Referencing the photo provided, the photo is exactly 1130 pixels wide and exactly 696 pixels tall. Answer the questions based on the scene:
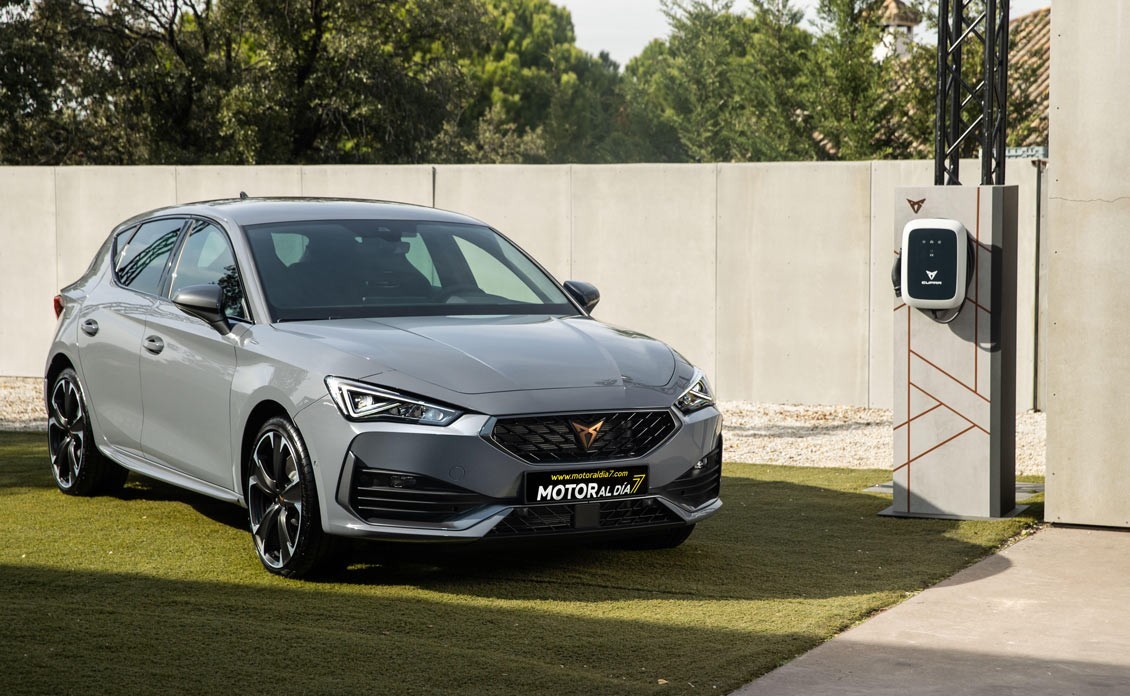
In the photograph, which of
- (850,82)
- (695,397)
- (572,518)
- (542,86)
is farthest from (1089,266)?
(542,86)

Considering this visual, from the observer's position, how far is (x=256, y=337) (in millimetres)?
6434

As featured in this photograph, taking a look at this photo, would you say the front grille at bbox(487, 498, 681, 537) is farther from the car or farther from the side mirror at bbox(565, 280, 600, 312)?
the side mirror at bbox(565, 280, 600, 312)

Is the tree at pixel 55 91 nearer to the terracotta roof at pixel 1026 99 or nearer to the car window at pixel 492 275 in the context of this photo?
the terracotta roof at pixel 1026 99

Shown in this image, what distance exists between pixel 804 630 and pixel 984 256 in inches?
124

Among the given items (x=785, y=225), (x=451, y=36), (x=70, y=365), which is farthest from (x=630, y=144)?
(x=70, y=365)

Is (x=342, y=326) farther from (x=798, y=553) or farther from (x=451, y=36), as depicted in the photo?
(x=451, y=36)

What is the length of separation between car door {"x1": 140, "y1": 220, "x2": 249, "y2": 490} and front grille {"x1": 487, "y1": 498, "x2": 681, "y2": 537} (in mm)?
1545

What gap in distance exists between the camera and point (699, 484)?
20.7ft

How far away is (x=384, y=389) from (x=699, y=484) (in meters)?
1.48

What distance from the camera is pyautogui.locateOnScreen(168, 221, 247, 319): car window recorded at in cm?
681

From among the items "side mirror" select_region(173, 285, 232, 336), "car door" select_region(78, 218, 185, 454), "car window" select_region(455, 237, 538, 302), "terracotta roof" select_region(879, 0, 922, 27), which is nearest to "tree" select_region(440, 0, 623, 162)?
"terracotta roof" select_region(879, 0, 922, 27)

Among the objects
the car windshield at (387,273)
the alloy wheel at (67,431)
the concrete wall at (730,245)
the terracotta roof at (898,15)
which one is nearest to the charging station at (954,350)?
the car windshield at (387,273)

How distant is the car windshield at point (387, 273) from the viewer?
6711mm

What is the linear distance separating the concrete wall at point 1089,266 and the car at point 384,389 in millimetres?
2261
